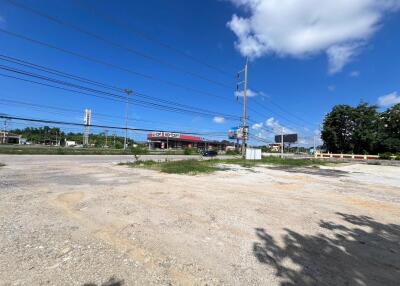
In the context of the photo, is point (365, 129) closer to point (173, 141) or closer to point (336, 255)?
point (336, 255)

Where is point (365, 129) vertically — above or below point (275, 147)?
above

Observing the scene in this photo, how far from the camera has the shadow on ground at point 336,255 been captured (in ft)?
12.6

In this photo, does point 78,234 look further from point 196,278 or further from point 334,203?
point 334,203

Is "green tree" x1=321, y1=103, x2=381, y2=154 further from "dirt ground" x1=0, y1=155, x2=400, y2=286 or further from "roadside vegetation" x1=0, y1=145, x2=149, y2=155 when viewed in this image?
"dirt ground" x1=0, y1=155, x2=400, y2=286

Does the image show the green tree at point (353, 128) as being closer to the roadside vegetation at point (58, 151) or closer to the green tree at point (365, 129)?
the green tree at point (365, 129)

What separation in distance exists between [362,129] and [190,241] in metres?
66.6

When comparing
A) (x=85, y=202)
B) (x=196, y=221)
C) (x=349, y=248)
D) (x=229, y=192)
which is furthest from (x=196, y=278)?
(x=229, y=192)

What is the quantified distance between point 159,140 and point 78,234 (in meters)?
102

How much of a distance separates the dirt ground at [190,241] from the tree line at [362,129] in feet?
199

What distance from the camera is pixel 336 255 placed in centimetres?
463

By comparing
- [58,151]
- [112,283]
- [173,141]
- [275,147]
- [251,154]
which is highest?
[173,141]

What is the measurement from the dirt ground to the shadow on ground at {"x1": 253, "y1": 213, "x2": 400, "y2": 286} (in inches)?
0.6

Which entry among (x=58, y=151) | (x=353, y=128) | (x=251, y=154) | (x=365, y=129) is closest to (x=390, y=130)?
(x=365, y=129)

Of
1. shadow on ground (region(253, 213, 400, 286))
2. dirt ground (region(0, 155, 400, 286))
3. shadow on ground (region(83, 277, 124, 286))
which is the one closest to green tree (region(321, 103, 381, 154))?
dirt ground (region(0, 155, 400, 286))
